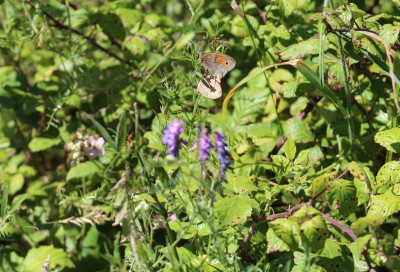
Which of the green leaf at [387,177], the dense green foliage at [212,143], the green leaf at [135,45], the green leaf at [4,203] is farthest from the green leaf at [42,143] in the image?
the green leaf at [387,177]

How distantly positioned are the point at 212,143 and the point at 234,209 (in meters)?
0.18

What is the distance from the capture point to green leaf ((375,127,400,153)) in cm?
173

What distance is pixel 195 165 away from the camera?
4.51 ft

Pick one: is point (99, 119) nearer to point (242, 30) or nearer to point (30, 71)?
point (242, 30)

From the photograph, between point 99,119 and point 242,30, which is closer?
point 242,30

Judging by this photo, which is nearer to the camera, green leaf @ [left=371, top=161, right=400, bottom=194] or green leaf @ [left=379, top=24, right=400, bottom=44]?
green leaf @ [left=371, top=161, right=400, bottom=194]

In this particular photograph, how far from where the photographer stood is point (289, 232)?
141 centimetres

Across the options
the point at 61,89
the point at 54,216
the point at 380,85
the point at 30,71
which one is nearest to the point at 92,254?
the point at 54,216

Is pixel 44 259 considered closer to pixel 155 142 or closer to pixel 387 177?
pixel 155 142

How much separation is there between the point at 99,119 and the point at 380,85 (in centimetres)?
112

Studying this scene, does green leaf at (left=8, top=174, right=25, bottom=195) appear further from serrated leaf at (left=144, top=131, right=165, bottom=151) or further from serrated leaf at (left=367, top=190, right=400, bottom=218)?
serrated leaf at (left=367, top=190, right=400, bottom=218)

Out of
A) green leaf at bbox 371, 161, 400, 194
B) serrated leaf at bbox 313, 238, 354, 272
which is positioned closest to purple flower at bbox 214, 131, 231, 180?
serrated leaf at bbox 313, 238, 354, 272

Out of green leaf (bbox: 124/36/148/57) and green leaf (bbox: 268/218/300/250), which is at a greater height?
green leaf (bbox: 268/218/300/250)

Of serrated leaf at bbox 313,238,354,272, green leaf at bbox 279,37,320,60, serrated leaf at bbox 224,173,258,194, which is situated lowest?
serrated leaf at bbox 313,238,354,272
